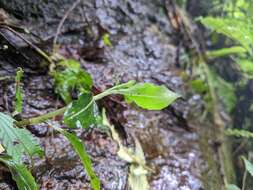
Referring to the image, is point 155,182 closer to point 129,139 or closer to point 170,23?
point 129,139

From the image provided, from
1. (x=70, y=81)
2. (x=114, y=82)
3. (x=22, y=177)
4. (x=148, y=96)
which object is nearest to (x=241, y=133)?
(x=114, y=82)

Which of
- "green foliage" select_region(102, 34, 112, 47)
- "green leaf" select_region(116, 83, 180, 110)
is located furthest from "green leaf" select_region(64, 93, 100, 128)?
"green foliage" select_region(102, 34, 112, 47)

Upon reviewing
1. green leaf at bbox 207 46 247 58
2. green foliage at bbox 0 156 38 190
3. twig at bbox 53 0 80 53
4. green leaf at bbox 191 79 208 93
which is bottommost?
green leaf at bbox 191 79 208 93

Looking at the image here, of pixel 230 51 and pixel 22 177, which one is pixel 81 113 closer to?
pixel 22 177

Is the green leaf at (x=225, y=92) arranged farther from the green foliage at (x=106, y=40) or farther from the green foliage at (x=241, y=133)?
the green foliage at (x=106, y=40)

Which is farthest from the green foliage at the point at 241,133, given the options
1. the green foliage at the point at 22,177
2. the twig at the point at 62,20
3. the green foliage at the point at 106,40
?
the green foliage at the point at 22,177

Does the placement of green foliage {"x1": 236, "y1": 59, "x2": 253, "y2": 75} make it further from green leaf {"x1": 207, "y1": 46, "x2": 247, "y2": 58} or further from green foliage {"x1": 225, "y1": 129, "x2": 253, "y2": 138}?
green foliage {"x1": 225, "y1": 129, "x2": 253, "y2": 138}
